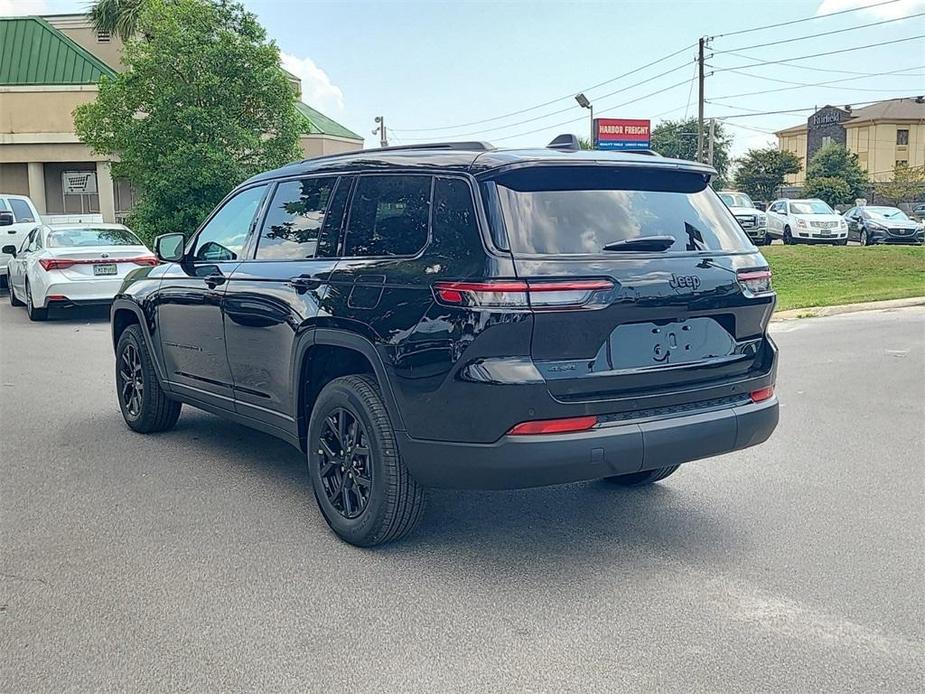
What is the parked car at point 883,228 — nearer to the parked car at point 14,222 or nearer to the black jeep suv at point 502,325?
the parked car at point 14,222

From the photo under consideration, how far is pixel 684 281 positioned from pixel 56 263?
11729mm

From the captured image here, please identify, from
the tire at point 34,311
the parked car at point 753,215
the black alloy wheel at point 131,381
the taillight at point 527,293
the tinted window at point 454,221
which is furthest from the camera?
the parked car at point 753,215

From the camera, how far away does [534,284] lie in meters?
3.90

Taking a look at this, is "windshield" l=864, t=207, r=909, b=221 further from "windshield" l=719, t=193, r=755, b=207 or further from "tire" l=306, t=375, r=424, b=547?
"tire" l=306, t=375, r=424, b=547

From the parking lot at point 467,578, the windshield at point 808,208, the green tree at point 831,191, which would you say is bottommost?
the parking lot at point 467,578

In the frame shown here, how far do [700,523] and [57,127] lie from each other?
106 ft

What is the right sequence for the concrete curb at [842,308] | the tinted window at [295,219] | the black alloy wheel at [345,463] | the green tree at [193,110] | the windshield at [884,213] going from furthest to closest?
the windshield at [884,213] → the green tree at [193,110] → the concrete curb at [842,308] → the tinted window at [295,219] → the black alloy wheel at [345,463]

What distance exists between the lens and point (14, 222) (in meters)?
18.8

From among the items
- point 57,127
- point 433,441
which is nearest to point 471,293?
point 433,441

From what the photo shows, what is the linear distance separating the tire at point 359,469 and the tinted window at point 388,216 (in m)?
0.63

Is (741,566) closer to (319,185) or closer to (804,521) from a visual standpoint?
(804,521)

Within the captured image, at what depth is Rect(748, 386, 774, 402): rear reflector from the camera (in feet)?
15.1

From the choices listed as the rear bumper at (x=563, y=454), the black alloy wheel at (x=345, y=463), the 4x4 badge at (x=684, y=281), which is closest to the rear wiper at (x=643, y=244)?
the 4x4 badge at (x=684, y=281)

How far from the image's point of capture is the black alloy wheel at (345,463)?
177 inches
